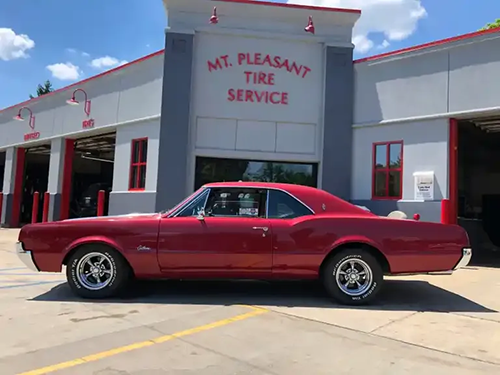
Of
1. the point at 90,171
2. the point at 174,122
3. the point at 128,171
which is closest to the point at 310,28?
the point at 174,122

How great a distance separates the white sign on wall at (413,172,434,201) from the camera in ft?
34.0

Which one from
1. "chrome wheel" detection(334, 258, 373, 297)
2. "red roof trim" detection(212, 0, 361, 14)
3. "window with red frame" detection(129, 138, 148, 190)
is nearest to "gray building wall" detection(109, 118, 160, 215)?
"window with red frame" detection(129, 138, 148, 190)

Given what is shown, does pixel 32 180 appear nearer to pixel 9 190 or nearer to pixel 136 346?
pixel 9 190

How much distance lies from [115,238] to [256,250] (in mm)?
1805

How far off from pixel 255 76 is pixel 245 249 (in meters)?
6.97

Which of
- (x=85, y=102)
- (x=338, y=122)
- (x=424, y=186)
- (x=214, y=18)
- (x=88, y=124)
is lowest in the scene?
(x=424, y=186)

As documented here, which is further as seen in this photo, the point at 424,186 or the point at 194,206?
the point at 424,186

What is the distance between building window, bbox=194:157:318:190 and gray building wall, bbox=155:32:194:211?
56 cm

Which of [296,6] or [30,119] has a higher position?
[296,6]

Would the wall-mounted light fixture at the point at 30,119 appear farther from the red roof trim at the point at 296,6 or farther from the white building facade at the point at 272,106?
the red roof trim at the point at 296,6

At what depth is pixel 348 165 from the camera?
11.5 meters

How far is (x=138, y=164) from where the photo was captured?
12.5 m

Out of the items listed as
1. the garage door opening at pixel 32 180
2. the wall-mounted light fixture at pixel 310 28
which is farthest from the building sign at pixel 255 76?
the garage door opening at pixel 32 180

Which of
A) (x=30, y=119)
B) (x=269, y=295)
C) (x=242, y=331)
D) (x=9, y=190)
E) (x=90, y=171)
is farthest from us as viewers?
(x=90, y=171)
